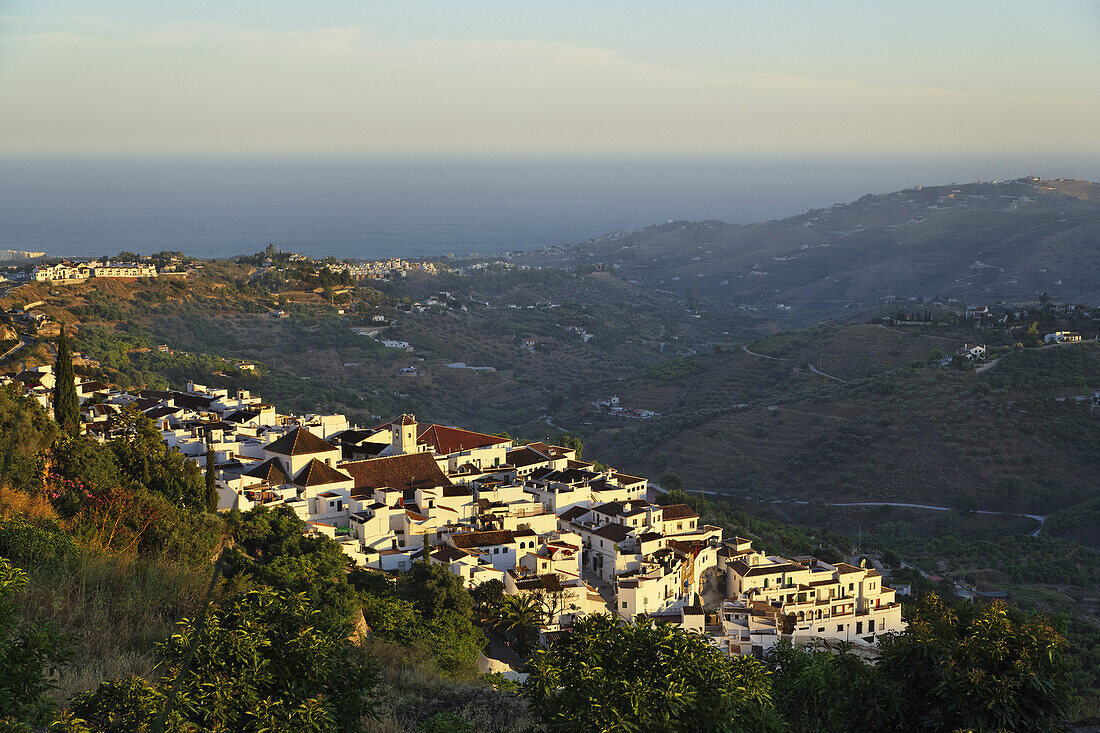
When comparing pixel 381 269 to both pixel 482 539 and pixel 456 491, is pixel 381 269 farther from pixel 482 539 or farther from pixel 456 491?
pixel 482 539

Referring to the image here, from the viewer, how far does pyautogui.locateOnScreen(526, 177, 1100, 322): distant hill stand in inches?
3255

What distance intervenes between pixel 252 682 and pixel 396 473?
14269 millimetres

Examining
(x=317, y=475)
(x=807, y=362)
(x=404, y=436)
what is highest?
(x=317, y=475)

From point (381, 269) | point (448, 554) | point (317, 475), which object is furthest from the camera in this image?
point (381, 269)

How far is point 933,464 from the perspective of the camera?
3250 centimetres

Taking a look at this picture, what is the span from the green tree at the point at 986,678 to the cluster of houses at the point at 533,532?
8087 millimetres

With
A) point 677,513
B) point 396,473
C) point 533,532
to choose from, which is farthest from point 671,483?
point 533,532

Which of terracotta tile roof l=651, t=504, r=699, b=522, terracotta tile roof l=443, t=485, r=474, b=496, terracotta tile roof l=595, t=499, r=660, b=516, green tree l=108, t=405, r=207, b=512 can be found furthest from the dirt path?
green tree l=108, t=405, r=207, b=512

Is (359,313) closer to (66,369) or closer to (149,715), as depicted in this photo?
(66,369)

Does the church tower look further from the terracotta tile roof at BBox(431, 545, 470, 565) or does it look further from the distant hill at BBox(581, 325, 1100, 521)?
the distant hill at BBox(581, 325, 1100, 521)

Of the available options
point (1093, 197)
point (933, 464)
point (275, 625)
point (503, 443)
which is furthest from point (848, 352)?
point (1093, 197)

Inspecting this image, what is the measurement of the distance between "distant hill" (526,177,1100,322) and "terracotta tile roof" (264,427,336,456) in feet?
219

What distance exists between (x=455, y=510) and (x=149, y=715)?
1335 cm

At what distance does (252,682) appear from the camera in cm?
595
